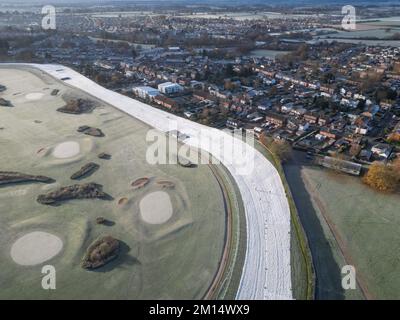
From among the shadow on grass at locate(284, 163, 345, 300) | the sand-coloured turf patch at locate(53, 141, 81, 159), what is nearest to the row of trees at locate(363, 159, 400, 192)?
the shadow on grass at locate(284, 163, 345, 300)

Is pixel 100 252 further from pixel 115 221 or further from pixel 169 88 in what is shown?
pixel 169 88

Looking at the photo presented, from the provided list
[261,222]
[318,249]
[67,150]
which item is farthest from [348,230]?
[67,150]

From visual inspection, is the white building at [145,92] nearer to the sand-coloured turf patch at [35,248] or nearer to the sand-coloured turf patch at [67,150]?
the sand-coloured turf patch at [67,150]

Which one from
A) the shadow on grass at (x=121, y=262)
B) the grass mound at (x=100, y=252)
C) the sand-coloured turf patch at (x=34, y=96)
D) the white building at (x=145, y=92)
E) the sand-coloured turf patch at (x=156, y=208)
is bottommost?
the shadow on grass at (x=121, y=262)

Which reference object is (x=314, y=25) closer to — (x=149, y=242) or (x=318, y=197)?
(x=318, y=197)

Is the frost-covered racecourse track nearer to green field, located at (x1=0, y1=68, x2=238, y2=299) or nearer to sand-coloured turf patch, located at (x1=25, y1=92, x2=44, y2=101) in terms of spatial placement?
green field, located at (x1=0, y1=68, x2=238, y2=299)

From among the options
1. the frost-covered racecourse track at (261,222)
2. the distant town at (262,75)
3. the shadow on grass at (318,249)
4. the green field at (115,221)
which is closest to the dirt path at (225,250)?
the green field at (115,221)

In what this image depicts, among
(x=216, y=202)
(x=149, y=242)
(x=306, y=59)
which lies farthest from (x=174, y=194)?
(x=306, y=59)
